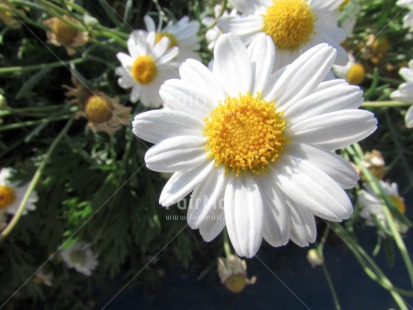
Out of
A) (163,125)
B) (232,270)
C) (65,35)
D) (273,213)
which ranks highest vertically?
(65,35)

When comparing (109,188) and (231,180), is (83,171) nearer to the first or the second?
(109,188)

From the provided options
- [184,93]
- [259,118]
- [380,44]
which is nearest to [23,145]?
[184,93]

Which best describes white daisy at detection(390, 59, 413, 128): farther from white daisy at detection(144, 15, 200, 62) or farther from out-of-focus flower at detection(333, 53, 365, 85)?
white daisy at detection(144, 15, 200, 62)

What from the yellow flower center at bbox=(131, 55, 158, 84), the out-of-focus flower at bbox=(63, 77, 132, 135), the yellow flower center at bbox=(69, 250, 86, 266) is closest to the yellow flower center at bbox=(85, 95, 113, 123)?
the out-of-focus flower at bbox=(63, 77, 132, 135)

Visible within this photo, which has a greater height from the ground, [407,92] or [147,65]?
[147,65]

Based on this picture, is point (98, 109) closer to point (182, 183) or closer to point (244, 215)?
point (182, 183)

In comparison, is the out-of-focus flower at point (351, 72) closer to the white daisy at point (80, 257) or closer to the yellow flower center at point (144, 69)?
the yellow flower center at point (144, 69)

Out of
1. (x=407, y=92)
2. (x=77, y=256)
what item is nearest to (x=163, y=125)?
(x=407, y=92)
